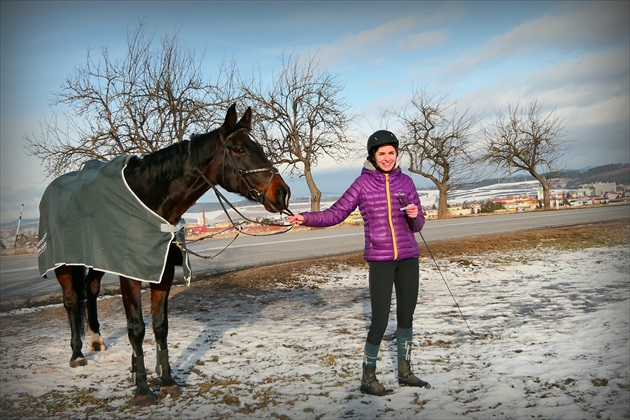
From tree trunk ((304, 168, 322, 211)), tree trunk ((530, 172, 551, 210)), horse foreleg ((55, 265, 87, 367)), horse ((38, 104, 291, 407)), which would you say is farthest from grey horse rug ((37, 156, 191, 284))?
tree trunk ((530, 172, 551, 210))

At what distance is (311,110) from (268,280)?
17225mm

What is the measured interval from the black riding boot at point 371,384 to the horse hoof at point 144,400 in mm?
1620

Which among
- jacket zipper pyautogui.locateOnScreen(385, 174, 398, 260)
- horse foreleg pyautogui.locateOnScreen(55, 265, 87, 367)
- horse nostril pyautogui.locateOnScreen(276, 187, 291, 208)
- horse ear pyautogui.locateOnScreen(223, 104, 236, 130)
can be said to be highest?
horse ear pyautogui.locateOnScreen(223, 104, 236, 130)

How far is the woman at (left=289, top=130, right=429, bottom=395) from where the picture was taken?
12.2 feet

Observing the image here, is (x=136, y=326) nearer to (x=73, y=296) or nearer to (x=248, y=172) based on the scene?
(x=73, y=296)

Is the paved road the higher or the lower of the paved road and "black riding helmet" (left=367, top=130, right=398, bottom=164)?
the lower

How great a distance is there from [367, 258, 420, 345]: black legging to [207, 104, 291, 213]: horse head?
3.01ft

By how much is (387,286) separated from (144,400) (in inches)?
81.4

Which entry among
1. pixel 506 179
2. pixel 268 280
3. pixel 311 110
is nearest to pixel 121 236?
pixel 268 280

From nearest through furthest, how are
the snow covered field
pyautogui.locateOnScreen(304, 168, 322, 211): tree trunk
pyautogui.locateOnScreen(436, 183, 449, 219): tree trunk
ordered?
the snow covered field, pyautogui.locateOnScreen(304, 168, 322, 211): tree trunk, pyautogui.locateOnScreen(436, 183, 449, 219): tree trunk

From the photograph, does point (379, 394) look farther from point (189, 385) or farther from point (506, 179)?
point (506, 179)

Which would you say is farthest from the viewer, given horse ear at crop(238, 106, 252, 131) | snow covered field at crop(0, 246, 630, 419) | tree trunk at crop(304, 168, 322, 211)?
tree trunk at crop(304, 168, 322, 211)

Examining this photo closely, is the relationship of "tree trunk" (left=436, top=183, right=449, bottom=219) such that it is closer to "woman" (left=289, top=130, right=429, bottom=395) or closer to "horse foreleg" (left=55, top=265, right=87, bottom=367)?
"horse foreleg" (left=55, top=265, right=87, bottom=367)

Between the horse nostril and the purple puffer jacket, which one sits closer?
the horse nostril
